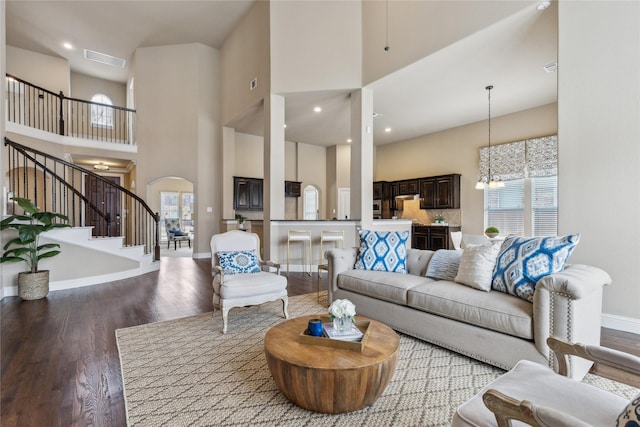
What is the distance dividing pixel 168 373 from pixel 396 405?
1608 millimetres

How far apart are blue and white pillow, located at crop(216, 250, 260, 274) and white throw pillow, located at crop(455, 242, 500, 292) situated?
2148 mm

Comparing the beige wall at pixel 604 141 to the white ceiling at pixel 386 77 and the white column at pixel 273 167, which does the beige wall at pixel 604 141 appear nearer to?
the white ceiling at pixel 386 77

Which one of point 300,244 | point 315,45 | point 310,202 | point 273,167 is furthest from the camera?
point 310,202

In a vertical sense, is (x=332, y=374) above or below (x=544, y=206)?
below

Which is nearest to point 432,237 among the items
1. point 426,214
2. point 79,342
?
point 426,214

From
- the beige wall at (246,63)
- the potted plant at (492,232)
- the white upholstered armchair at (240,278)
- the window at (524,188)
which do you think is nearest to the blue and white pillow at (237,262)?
the white upholstered armchair at (240,278)

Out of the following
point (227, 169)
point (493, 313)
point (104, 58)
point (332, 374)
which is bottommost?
point (332, 374)

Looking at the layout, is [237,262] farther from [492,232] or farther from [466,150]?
[466,150]

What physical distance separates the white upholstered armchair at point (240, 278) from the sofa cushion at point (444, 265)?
1.57 metres

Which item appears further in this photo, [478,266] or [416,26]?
[416,26]

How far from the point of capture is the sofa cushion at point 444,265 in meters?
3.07

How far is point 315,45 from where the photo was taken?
588 cm

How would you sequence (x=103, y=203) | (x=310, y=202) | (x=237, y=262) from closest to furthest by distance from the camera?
(x=237, y=262)
(x=103, y=203)
(x=310, y=202)

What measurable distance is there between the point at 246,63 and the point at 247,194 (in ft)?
11.2
